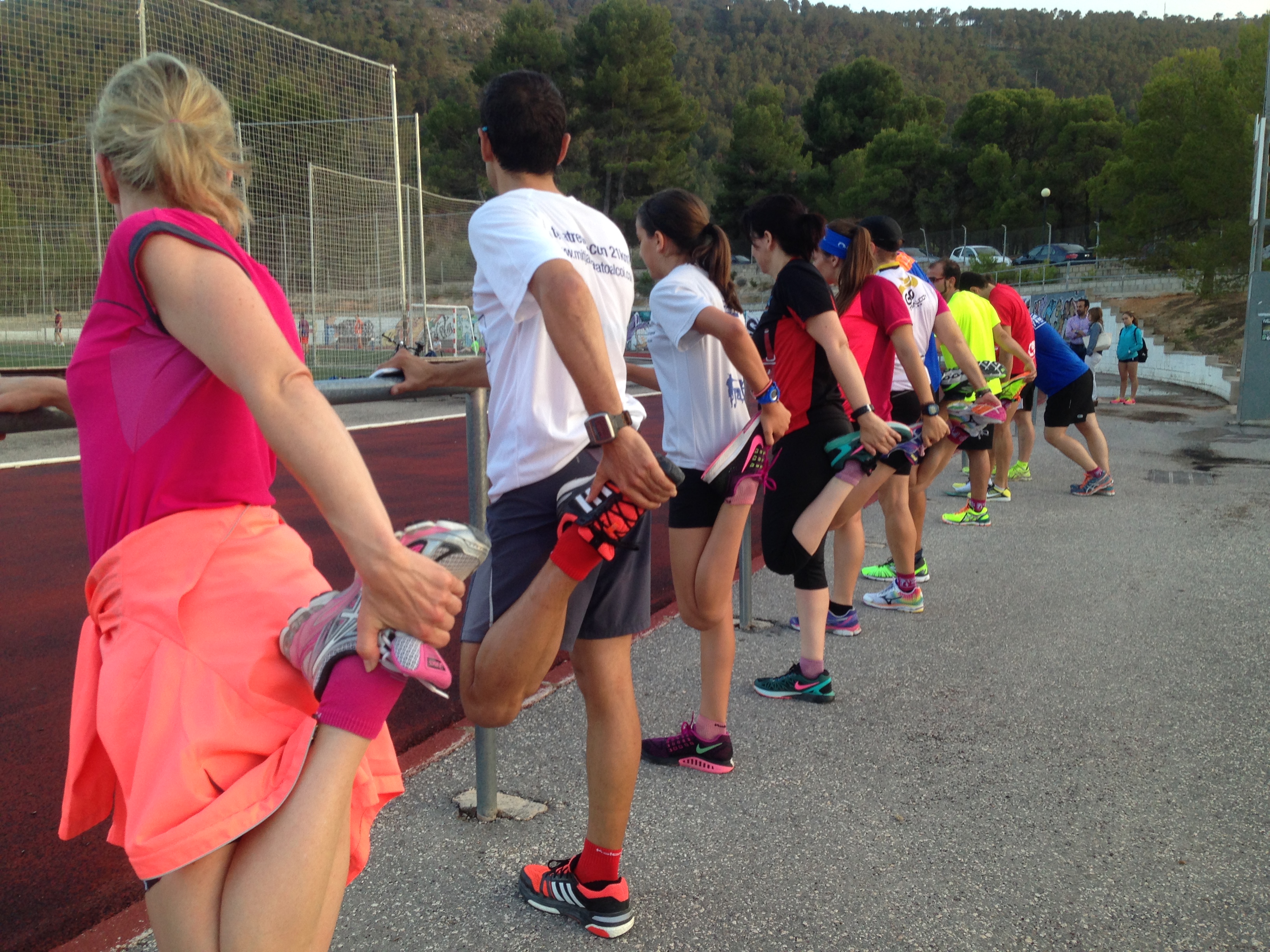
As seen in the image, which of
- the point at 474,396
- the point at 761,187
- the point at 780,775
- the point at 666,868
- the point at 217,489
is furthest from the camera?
the point at 761,187

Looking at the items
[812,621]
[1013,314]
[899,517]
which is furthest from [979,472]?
[812,621]

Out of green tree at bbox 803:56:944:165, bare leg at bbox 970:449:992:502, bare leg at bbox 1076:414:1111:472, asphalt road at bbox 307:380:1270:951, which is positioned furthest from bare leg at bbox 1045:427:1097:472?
green tree at bbox 803:56:944:165

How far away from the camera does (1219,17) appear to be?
472 feet

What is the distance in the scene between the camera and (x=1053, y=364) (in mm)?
9258

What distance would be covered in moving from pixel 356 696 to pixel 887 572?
17.5 ft

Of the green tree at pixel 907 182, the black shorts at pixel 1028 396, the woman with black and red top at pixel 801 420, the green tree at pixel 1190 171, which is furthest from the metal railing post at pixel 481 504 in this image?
the green tree at pixel 907 182

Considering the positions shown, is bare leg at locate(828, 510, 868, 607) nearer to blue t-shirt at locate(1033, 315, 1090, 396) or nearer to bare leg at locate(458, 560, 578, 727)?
bare leg at locate(458, 560, 578, 727)

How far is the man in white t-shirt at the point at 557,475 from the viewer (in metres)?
2.04

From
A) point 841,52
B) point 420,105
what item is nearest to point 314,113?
point 420,105

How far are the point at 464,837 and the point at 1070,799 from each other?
200 centimetres

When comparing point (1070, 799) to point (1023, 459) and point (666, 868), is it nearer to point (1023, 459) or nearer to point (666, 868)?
point (666, 868)

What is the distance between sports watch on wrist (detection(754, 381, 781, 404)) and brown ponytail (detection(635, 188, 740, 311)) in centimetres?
41

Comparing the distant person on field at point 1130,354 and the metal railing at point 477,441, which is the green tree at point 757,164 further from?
the metal railing at point 477,441

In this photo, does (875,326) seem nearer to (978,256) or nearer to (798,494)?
(798,494)
